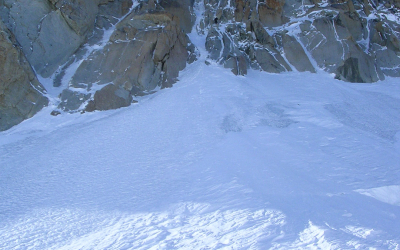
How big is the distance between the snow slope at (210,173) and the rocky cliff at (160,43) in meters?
1.63

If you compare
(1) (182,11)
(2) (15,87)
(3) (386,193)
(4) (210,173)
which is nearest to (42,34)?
(2) (15,87)

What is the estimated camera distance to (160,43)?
17.3 meters

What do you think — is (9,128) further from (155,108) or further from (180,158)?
(180,158)

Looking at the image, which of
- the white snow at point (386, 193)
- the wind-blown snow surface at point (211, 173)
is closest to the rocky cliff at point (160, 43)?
the wind-blown snow surface at point (211, 173)

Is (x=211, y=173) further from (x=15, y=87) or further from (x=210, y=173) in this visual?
(x=15, y=87)

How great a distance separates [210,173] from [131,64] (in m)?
10.1

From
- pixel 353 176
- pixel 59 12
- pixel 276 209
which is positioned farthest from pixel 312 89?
pixel 59 12

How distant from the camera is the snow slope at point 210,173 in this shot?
543 centimetres

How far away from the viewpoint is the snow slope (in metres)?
5.43

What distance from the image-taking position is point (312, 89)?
16078 millimetres

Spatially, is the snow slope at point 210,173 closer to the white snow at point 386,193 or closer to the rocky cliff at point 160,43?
the white snow at point 386,193

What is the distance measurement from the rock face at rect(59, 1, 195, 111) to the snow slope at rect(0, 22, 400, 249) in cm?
106

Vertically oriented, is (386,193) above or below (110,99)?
below

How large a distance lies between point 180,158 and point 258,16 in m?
15.6
